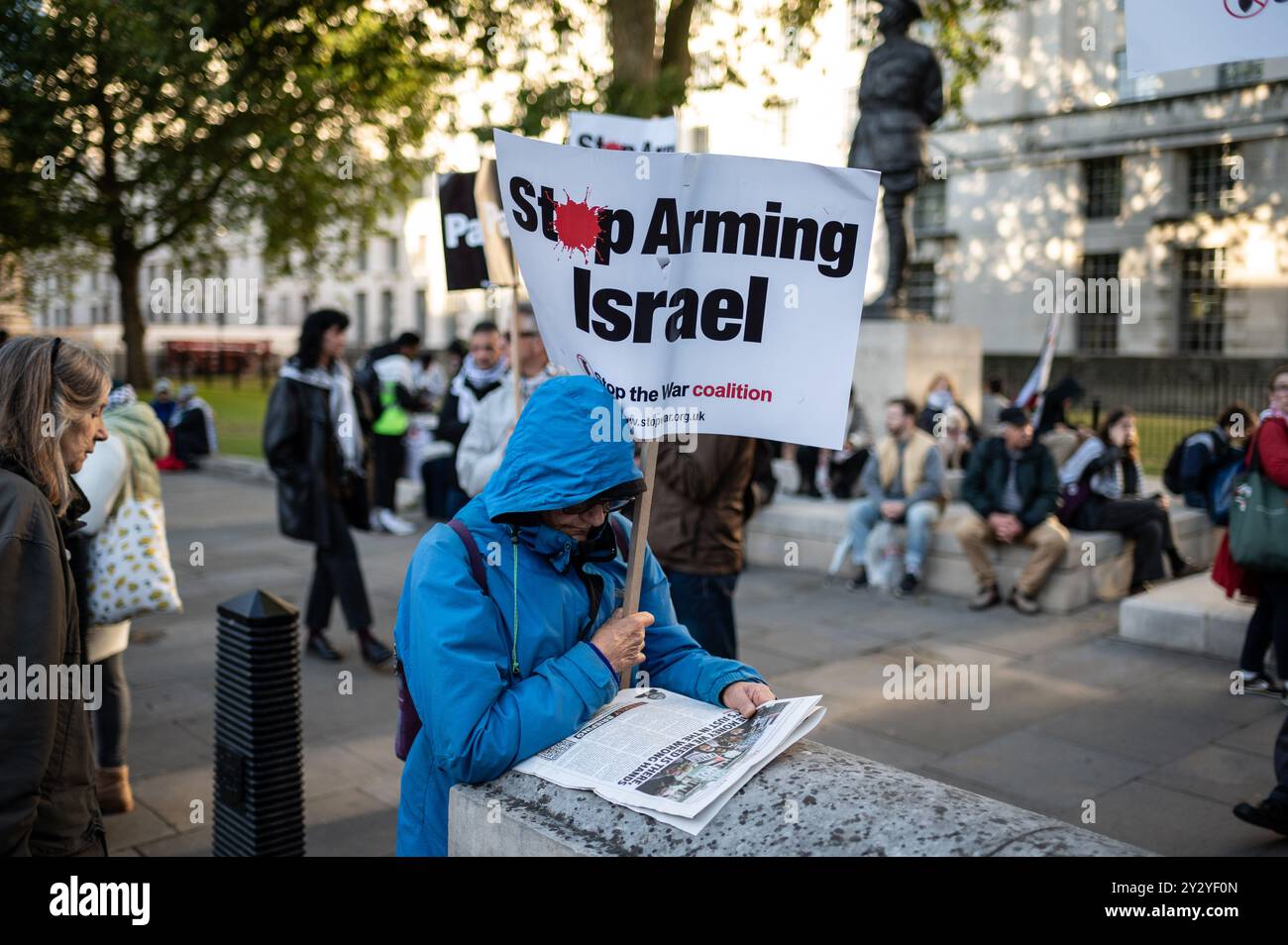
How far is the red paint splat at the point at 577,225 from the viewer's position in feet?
8.41

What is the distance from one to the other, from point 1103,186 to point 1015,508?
2709cm

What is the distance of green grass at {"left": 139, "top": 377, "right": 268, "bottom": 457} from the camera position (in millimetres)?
21406

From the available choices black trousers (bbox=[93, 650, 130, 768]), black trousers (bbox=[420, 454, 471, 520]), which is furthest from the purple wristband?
black trousers (bbox=[420, 454, 471, 520])

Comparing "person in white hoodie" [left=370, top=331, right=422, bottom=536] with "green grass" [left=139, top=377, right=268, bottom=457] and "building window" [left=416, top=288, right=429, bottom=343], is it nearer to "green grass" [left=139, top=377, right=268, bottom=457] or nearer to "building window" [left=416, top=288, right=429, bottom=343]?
"green grass" [left=139, top=377, right=268, bottom=457]

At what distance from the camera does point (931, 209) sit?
116 feet

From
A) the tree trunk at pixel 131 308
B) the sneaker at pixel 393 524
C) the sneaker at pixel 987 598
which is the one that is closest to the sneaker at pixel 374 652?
the sneaker at pixel 987 598

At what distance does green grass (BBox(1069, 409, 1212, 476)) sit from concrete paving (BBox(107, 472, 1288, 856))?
30.3ft

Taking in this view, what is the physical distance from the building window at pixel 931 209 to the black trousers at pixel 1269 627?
3013 centimetres

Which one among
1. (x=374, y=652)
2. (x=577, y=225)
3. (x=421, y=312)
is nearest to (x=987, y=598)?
(x=374, y=652)

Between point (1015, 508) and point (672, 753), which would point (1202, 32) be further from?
point (1015, 508)

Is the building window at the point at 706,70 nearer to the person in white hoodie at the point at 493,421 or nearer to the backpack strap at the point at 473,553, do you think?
the person in white hoodie at the point at 493,421

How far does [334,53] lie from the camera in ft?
44.9

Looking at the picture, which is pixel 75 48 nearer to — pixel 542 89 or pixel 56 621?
pixel 542 89
